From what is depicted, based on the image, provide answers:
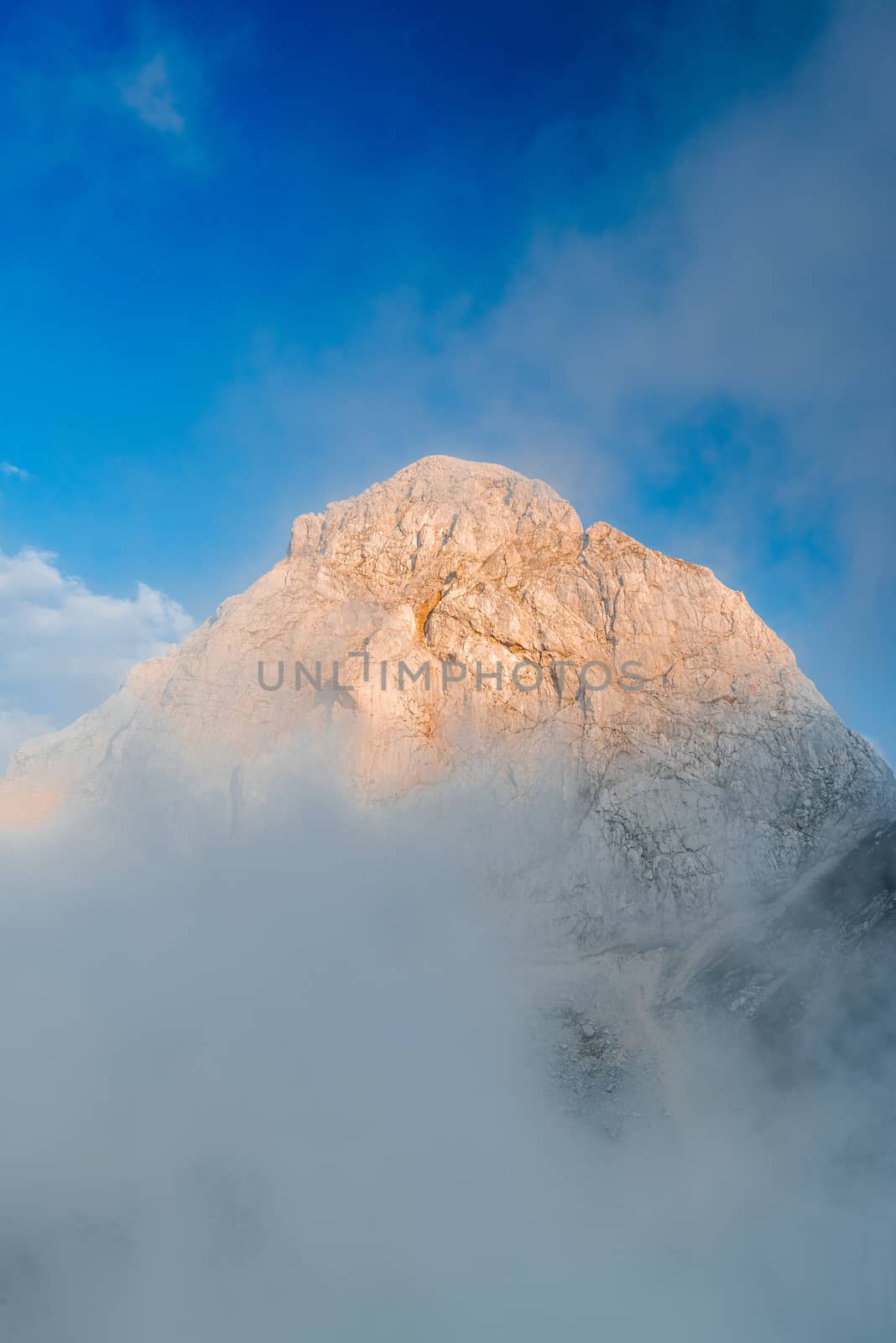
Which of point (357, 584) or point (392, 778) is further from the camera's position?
point (357, 584)

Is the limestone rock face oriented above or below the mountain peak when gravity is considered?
below

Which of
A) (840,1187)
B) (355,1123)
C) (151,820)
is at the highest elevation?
(151,820)

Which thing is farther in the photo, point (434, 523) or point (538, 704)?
point (434, 523)

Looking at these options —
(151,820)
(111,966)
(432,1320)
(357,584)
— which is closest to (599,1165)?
A: (432,1320)

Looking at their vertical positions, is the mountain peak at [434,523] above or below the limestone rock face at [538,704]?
above

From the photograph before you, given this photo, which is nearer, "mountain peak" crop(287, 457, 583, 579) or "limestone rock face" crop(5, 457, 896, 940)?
"limestone rock face" crop(5, 457, 896, 940)

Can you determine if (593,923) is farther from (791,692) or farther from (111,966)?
(111,966)

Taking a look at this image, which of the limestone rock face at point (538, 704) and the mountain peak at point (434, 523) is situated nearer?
the limestone rock face at point (538, 704)

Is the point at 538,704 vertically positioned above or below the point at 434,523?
below
